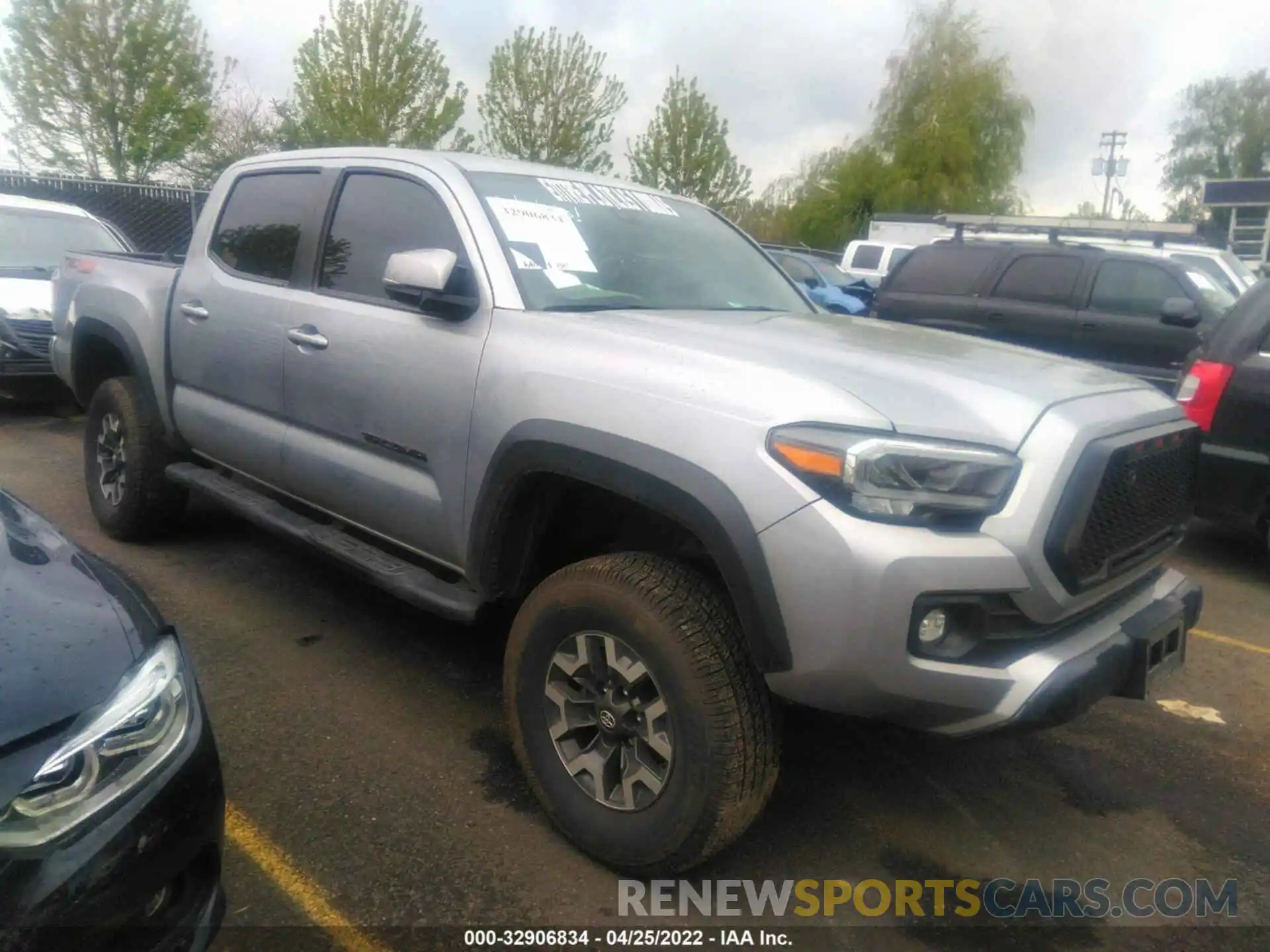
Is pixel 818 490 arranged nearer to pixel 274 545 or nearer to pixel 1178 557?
pixel 274 545

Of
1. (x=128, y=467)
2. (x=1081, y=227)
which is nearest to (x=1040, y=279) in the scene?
(x=1081, y=227)

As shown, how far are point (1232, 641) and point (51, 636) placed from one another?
467 centimetres

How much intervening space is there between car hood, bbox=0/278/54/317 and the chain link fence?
7777 millimetres

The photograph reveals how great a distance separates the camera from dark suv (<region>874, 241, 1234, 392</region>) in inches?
309

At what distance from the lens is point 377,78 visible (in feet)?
75.0

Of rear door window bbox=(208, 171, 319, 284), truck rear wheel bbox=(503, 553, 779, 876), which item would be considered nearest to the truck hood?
truck rear wheel bbox=(503, 553, 779, 876)

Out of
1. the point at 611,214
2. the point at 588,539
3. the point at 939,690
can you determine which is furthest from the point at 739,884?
the point at 611,214

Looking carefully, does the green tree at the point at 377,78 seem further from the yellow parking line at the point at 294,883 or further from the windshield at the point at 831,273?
the yellow parking line at the point at 294,883

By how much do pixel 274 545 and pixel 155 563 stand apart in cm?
58

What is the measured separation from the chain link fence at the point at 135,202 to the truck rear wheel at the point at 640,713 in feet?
48.1

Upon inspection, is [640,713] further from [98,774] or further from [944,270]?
[944,270]

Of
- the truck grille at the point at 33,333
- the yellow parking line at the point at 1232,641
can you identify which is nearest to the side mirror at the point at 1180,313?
the yellow parking line at the point at 1232,641

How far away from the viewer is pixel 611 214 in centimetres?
362

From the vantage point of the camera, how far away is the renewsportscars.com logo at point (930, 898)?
2.59 meters
